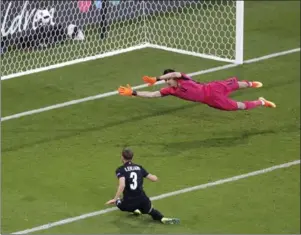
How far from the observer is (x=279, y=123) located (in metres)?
17.7

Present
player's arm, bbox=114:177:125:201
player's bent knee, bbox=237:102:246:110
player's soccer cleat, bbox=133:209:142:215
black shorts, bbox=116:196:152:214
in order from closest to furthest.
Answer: player's arm, bbox=114:177:125:201, black shorts, bbox=116:196:152:214, player's soccer cleat, bbox=133:209:142:215, player's bent knee, bbox=237:102:246:110

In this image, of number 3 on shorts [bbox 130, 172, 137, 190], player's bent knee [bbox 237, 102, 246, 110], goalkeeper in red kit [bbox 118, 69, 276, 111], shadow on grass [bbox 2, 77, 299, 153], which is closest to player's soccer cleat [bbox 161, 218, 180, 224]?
number 3 on shorts [bbox 130, 172, 137, 190]

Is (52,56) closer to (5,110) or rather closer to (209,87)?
(5,110)

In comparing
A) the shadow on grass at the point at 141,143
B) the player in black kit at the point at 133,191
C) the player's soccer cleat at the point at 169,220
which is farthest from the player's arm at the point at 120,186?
the shadow on grass at the point at 141,143

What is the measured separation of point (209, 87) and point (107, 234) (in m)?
3.79

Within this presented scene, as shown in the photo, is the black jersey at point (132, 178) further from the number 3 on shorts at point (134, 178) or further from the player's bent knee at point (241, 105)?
the player's bent knee at point (241, 105)

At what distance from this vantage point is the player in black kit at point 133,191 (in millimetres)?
13938

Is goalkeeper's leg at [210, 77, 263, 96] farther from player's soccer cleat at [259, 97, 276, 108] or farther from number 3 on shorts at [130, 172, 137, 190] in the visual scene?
number 3 on shorts at [130, 172, 137, 190]

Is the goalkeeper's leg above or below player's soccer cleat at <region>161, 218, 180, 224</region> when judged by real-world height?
above

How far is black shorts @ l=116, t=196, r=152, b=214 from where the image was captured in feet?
46.1

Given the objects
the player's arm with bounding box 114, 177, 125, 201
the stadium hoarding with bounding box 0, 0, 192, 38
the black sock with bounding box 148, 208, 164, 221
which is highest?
the stadium hoarding with bounding box 0, 0, 192, 38

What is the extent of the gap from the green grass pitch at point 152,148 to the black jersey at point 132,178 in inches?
16.4

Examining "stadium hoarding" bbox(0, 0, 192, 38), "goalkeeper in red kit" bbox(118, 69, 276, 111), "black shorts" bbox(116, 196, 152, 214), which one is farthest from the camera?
"stadium hoarding" bbox(0, 0, 192, 38)

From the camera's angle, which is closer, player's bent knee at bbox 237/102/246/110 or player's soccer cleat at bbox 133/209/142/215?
player's soccer cleat at bbox 133/209/142/215
